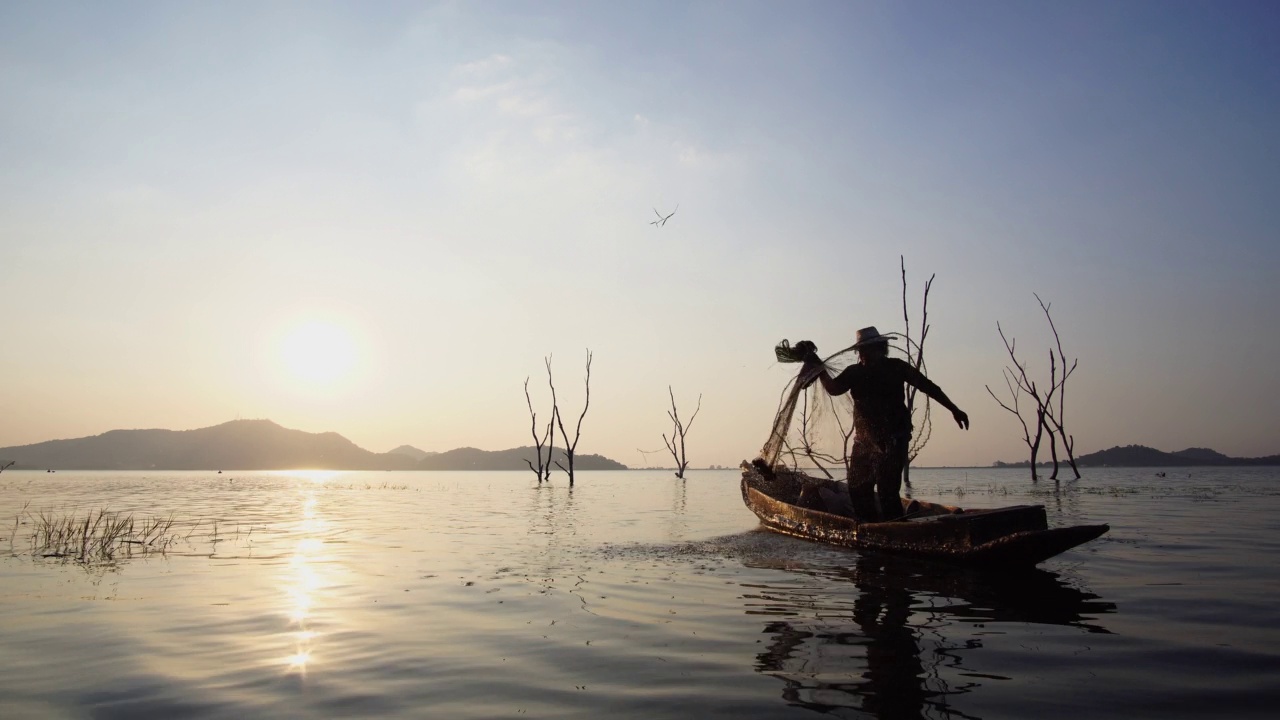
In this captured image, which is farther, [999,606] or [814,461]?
[814,461]

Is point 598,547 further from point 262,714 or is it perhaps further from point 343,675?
point 262,714

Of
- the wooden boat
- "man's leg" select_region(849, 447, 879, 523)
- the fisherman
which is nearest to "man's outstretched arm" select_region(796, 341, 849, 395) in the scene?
the fisherman

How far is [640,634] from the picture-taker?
5.55 meters

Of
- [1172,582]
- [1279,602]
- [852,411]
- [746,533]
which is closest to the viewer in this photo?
[1279,602]

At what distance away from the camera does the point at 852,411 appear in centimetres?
1048

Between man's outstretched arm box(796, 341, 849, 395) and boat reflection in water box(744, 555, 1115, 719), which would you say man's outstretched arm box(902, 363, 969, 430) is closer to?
man's outstretched arm box(796, 341, 849, 395)

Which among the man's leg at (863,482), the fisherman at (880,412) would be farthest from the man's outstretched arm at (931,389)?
the man's leg at (863,482)

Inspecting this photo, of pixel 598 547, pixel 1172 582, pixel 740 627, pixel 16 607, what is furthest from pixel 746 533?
pixel 16 607

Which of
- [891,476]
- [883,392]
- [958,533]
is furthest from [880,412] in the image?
[958,533]

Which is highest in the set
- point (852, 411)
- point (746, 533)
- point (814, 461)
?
point (852, 411)

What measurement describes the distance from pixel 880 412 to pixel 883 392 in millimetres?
289

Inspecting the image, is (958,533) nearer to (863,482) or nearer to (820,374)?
(863,482)

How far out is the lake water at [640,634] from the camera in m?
3.90

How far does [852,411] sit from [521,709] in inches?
308
